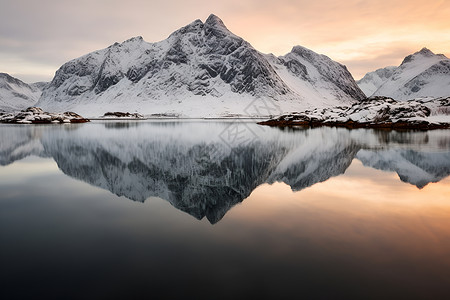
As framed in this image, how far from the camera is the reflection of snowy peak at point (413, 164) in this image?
16.4 meters

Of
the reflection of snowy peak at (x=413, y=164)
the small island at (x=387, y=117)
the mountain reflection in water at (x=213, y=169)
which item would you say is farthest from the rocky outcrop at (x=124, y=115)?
the reflection of snowy peak at (x=413, y=164)

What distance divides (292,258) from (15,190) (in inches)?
569

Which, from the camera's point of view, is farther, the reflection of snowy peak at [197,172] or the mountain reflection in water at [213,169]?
the mountain reflection in water at [213,169]

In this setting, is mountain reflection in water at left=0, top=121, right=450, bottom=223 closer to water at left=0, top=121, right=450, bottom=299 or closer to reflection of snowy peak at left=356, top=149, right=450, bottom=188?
reflection of snowy peak at left=356, top=149, right=450, bottom=188

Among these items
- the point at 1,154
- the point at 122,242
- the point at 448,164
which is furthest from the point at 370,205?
the point at 1,154

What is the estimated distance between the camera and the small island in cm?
6719

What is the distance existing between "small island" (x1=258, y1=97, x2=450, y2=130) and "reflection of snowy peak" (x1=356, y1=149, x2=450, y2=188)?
47.8 m

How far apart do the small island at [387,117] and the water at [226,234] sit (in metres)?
58.8

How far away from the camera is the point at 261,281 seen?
5762 millimetres

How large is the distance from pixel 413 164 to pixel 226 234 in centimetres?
1803

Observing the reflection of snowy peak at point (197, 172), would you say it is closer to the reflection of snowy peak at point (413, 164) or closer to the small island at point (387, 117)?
the reflection of snowy peak at point (413, 164)

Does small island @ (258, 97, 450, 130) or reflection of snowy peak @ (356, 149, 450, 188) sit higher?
small island @ (258, 97, 450, 130)

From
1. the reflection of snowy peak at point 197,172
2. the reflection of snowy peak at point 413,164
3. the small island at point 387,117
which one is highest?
the small island at point 387,117

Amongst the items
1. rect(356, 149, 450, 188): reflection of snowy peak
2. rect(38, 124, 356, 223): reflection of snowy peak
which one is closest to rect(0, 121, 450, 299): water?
rect(38, 124, 356, 223): reflection of snowy peak
